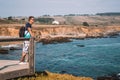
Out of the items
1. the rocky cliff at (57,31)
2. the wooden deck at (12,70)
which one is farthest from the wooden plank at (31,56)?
the rocky cliff at (57,31)

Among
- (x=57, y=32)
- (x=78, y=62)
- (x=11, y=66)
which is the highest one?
(x=11, y=66)

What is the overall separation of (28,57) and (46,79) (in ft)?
4.97

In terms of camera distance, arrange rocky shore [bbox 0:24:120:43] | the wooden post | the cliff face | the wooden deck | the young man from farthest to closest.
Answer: the cliff face < rocky shore [bbox 0:24:120:43] < the young man < the wooden post < the wooden deck

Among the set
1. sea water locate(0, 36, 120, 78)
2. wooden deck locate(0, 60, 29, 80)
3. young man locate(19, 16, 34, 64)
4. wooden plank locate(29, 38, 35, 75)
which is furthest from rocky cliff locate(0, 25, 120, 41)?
wooden plank locate(29, 38, 35, 75)

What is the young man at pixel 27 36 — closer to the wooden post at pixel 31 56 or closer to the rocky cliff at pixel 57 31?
the wooden post at pixel 31 56

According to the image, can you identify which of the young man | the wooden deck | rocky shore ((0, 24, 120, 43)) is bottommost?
rocky shore ((0, 24, 120, 43))

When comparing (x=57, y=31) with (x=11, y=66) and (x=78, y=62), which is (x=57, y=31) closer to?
(x=78, y=62)

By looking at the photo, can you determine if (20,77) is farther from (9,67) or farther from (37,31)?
(37,31)

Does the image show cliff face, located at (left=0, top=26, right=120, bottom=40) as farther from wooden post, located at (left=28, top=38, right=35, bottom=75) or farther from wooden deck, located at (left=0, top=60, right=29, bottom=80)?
wooden post, located at (left=28, top=38, right=35, bottom=75)

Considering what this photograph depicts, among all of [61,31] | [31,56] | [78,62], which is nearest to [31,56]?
[31,56]

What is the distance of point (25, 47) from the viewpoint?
12570 millimetres

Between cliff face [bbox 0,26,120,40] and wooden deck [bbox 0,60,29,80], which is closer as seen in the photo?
wooden deck [bbox 0,60,29,80]

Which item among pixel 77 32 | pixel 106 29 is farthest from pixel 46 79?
pixel 106 29

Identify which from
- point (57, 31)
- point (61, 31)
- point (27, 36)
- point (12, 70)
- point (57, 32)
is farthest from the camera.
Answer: point (61, 31)
